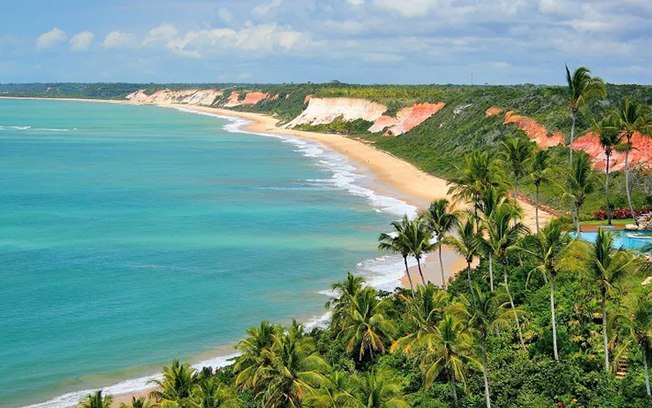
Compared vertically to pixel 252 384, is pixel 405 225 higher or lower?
higher

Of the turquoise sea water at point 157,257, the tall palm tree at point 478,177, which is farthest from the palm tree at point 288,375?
the tall palm tree at point 478,177

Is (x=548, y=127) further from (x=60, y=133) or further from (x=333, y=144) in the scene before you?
(x=60, y=133)

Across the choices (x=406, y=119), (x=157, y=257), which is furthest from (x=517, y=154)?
(x=406, y=119)

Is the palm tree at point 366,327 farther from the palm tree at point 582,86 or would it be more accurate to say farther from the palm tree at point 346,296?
the palm tree at point 582,86

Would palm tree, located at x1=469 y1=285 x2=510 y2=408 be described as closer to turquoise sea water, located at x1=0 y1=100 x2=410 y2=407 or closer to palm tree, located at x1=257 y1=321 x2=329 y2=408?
palm tree, located at x1=257 y1=321 x2=329 y2=408

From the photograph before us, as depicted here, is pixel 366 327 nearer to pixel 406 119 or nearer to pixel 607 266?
pixel 607 266

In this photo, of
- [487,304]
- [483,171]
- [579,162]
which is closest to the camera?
[487,304]

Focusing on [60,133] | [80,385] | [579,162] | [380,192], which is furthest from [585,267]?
[60,133]
